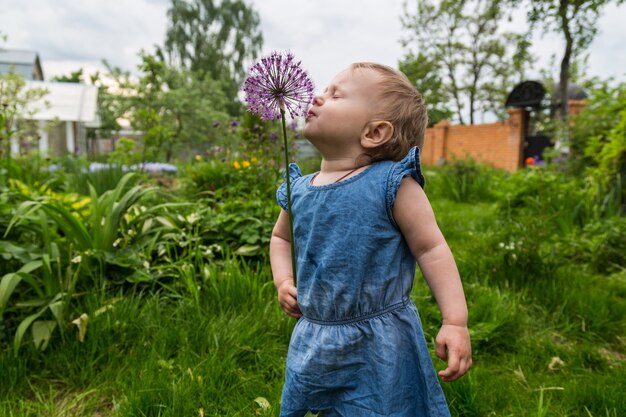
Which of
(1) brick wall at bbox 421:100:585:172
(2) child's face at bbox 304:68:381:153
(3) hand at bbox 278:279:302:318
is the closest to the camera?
(2) child's face at bbox 304:68:381:153

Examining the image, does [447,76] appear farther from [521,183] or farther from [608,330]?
[608,330]

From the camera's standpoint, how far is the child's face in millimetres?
1106

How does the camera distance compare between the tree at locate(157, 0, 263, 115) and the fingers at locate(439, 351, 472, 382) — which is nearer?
the fingers at locate(439, 351, 472, 382)

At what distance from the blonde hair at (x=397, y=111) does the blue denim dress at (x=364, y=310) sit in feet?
0.17

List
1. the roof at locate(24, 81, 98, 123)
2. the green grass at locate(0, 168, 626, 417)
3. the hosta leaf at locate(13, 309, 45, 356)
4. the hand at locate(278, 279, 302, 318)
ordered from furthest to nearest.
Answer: the roof at locate(24, 81, 98, 123), the hosta leaf at locate(13, 309, 45, 356), the green grass at locate(0, 168, 626, 417), the hand at locate(278, 279, 302, 318)

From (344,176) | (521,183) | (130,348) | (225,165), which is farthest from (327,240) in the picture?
(225,165)

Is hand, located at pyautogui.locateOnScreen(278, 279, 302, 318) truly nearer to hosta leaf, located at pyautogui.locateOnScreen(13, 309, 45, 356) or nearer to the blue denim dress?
the blue denim dress

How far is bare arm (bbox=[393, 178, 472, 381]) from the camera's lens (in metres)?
1.03

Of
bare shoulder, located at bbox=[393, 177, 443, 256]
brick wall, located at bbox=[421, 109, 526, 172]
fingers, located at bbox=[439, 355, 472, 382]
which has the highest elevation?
brick wall, located at bbox=[421, 109, 526, 172]

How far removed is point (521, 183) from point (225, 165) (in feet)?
10.0

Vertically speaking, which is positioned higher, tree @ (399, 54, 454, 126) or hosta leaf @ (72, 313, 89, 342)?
tree @ (399, 54, 454, 126)

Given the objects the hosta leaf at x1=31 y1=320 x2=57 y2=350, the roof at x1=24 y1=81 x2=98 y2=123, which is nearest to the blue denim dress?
the hosta leaf at x1=31 y1=320 x2=57 y2=350

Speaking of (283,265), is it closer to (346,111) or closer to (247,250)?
(346,111)

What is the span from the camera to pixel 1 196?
2.47 m
